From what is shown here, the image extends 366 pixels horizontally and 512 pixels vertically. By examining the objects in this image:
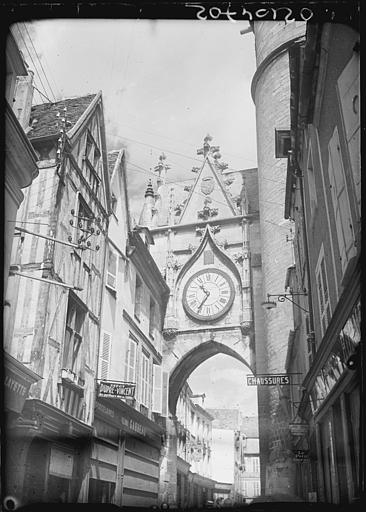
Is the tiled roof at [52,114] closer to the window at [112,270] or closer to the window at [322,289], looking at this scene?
the window at [112,270]

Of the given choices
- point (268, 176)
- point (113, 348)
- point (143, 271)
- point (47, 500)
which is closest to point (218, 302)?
point (143, 271)

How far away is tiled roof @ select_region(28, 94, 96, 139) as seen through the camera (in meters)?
3.79

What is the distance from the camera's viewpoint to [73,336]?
16.5 ft

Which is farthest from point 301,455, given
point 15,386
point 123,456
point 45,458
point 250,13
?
point 250,13

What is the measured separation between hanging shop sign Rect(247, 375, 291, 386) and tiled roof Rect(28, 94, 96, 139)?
2533mm

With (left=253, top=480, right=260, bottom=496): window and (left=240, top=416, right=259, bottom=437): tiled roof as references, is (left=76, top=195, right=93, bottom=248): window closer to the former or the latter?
(left=240, top=416, right=259, bottom=437): tiled roof

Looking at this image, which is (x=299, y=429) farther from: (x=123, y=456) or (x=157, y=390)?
(x=157, y=390)

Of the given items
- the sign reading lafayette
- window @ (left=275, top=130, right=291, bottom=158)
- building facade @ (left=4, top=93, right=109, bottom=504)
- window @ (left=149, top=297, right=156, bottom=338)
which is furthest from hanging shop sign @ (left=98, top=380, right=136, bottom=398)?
window @ (left=275, top=130, right=291, bottom=158)

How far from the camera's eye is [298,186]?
6402 millimetres

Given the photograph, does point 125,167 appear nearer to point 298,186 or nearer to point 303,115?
point 303,115

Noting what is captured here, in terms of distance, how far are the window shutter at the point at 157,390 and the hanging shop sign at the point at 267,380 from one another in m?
0.84

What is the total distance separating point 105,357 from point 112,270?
1.37 metres

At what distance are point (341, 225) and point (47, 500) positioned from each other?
2.58 metres

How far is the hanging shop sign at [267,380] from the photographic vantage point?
14.0 ft
